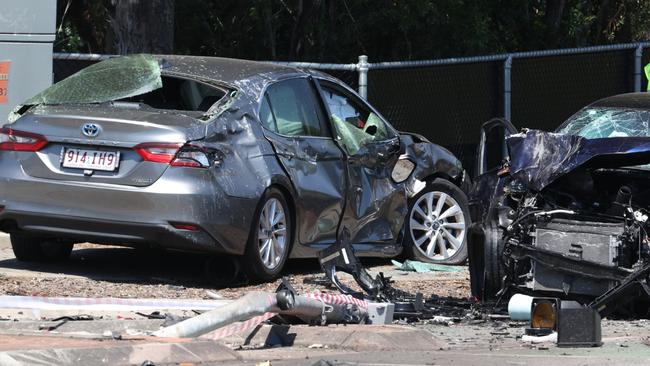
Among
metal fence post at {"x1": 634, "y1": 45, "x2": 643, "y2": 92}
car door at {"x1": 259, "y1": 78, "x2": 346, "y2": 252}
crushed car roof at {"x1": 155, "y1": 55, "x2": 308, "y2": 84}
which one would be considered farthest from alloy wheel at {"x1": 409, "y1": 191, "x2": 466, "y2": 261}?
metal fence post at {"x1": 634, "y1": 45, "x2": 643, "y2": 92}

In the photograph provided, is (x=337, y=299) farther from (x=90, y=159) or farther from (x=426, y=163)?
(x=426, y=163)

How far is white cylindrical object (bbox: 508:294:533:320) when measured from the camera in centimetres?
845

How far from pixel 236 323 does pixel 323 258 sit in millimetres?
1746

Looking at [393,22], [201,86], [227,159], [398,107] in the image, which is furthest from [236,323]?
[393,22]

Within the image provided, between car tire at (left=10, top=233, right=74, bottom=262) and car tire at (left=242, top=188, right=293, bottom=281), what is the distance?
1.70m

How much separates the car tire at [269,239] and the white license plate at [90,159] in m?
1.10

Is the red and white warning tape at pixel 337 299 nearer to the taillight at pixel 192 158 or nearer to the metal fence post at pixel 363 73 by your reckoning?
the taillight at pixel 192 158

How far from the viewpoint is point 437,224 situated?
12.0 metres

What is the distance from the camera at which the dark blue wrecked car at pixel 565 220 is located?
848cm

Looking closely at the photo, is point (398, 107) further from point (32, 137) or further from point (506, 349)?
point (506, 349)

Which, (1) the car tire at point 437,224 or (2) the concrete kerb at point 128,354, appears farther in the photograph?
(1) the car tire at point 437,224

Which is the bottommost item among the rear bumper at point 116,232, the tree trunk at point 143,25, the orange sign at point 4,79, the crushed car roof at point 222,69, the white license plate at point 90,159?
the rear bumper at point 116,232

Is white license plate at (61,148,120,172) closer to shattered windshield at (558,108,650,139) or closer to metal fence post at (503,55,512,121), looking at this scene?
shattered windshield at (558,108,650,139)

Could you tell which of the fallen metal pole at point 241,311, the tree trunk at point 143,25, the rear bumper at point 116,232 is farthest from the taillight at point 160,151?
the tree trunk at point 143,25
